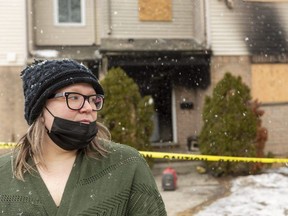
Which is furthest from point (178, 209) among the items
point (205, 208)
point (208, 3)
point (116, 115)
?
point (208, 3)

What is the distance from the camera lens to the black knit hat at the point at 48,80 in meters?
2.16

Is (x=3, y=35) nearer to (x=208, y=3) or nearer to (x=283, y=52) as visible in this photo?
(x=208, y=3)

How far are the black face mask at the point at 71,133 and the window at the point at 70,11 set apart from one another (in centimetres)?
1154

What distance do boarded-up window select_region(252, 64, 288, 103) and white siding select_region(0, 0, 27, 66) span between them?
20.9 ft

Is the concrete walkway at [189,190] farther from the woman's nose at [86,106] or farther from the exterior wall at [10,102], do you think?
the woman's nose at [86,106]

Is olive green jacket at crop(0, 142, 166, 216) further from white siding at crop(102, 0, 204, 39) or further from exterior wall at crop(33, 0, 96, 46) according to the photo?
exterior wall at crop(33, 0, 96, 46)

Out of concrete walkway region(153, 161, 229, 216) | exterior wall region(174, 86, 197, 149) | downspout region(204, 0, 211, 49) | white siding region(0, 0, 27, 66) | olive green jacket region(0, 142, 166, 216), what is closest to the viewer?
olive green jacket region(0, 142, 166, 216)

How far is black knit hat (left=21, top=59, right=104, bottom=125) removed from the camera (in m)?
2.16

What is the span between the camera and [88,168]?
7.10ft

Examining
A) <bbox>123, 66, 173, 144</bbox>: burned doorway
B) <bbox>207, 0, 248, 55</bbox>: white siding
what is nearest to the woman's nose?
<bbox>207, 0, 248, 55</bbox>: white siding

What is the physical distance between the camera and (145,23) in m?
13.1

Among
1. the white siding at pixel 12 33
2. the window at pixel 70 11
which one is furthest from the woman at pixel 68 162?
the window at pixel 70 11

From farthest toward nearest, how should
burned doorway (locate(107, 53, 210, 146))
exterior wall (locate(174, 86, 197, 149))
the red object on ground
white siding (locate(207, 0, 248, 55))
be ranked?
exterior wall (locate(174, 86, 197, 149)) < white siding (locate(207, 0, 248, 55)) < burned doorway (locate(107, 53, 210, 146)) < the red object on ground

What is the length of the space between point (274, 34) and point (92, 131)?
12200 mm
